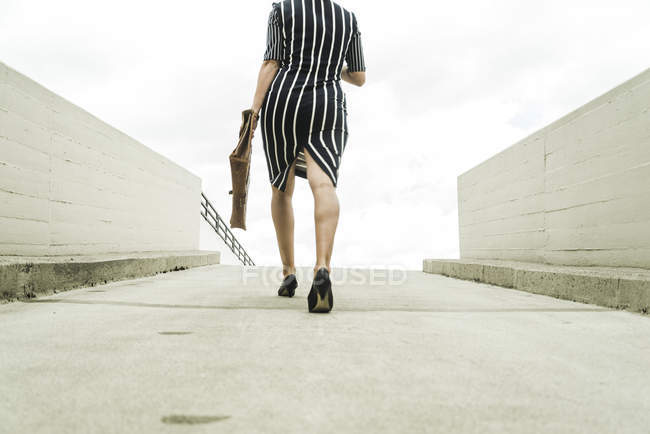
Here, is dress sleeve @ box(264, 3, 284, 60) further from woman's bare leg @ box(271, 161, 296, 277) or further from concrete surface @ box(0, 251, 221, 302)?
concrete surface @ box(0, 251, 221, 302)

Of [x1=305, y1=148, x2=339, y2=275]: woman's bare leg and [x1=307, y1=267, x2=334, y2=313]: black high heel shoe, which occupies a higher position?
[x1=305, y1=148, x2=339, y2=275]: woman's bare leg

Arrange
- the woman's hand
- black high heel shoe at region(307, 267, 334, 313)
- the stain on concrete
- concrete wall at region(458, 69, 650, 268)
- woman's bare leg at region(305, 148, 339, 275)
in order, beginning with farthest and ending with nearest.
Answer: concrete wall at region(458, 69, 650, 268) < the woman's hand < woman's bare leg at region(305, 148, 339, 275) < black high heel shoe at region(307, 267, 334, 313) < the stain on concrete

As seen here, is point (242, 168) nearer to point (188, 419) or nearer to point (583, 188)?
point (188, 419)

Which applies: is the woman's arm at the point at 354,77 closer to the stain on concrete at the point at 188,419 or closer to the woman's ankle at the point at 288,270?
the woman's ankle at the point at 288,270

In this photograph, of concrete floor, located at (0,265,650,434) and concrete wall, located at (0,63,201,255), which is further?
concrete wall, located at (0,63,201,255)

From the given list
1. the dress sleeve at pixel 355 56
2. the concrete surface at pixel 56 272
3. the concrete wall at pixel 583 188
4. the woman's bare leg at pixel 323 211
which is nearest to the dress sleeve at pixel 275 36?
the dress sleeve at pixel 355 56

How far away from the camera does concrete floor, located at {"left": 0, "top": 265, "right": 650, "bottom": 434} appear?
1.06 m

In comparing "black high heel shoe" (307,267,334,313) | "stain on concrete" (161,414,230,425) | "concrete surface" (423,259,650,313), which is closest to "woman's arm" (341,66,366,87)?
"black high heel shoe" (307,267,334,313)

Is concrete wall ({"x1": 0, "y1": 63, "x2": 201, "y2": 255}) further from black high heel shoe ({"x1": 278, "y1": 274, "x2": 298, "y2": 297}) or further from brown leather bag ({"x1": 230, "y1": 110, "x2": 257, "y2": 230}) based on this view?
black high heel shoe ({"x1": 278, "y1": 274, "x2": 298, "y2": 297})

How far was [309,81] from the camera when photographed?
2.89 meters

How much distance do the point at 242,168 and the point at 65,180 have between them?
3.02 m

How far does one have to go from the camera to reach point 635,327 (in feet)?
7.79

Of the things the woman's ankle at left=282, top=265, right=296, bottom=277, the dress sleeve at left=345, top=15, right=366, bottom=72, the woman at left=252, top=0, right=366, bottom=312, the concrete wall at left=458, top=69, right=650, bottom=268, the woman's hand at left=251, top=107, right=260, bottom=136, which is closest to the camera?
the woman at left=252, top=0, right=366, bottom=312

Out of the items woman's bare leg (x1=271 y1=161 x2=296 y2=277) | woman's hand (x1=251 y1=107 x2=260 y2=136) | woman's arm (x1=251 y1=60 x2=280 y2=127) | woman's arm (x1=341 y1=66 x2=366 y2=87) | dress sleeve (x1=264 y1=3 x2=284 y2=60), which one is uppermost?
dress sleeve (x1=264 y1=3 x2=284 y2=60)
